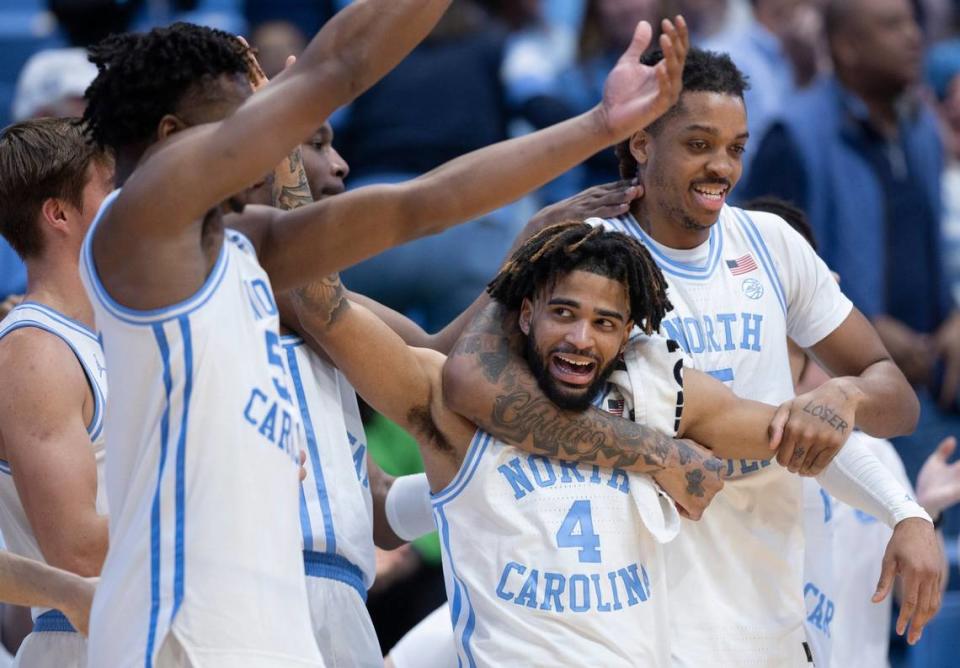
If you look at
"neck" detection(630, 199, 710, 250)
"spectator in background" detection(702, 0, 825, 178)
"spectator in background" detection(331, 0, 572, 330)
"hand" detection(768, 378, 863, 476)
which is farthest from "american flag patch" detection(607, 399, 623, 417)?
"spectator in background" detection(702, 0, 825, 178)

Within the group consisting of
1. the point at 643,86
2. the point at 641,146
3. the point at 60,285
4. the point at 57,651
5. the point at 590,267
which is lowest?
the point at 57,651

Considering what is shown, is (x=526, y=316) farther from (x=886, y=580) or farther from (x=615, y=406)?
(x=886, y=580)

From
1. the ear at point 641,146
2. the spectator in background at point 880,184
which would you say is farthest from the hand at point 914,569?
the spectator in background at point 880,184

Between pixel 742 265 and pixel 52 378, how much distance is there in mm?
2092

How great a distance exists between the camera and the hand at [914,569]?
4426mm

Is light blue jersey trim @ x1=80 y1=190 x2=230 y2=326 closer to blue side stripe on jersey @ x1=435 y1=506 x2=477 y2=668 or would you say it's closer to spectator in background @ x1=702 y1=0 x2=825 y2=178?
blue side stripe on jersey @ x1=435 y1=506 x2=477 y2=668

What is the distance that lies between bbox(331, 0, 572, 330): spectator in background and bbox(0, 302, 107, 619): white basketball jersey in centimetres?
383

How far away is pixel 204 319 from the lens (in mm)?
3174

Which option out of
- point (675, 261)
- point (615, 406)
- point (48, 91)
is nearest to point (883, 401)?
point (675, 261)

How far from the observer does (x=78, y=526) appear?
3.87 metres

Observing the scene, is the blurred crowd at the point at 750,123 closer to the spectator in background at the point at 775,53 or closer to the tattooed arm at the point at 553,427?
the spectator in background at the point at 775,53

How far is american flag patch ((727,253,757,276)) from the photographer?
4.73m

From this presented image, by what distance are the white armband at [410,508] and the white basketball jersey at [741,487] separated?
864mm

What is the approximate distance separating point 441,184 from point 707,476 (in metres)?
1.31
